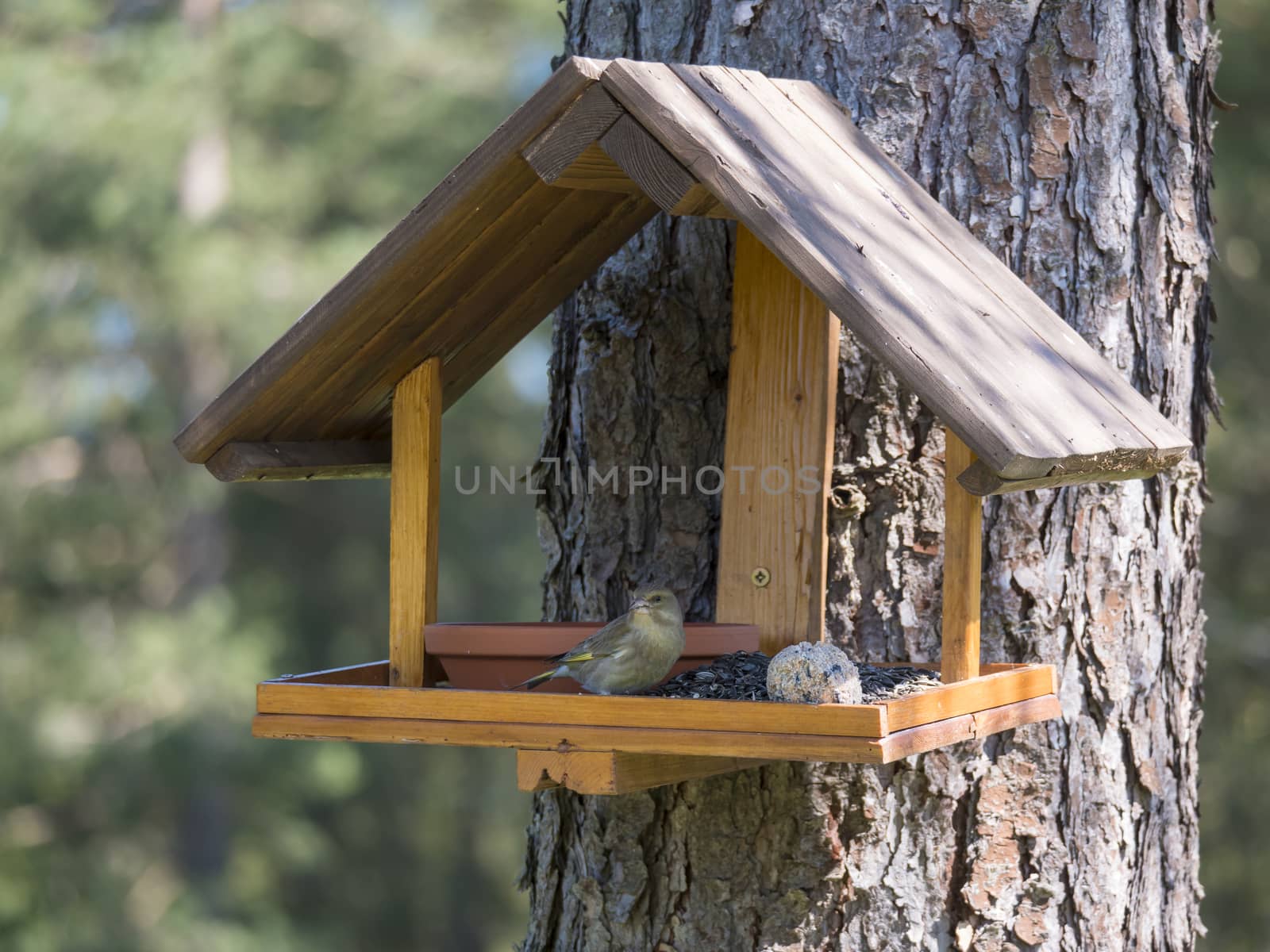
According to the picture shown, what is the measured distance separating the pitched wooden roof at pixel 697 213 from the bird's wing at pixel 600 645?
0.55 metres

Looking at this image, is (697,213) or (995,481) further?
(697,213)

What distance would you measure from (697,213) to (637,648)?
2.19 feet

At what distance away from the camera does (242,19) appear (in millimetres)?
9656

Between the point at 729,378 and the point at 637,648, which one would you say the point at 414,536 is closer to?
the point at 637,648

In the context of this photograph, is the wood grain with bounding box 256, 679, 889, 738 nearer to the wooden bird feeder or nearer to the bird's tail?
the wooden bird feeder

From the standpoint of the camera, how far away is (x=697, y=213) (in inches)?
83.3

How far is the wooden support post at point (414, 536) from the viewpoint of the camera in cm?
231

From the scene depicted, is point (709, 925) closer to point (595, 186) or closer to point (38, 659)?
point (595, 186)

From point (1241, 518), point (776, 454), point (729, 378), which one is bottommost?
point (776, 454)

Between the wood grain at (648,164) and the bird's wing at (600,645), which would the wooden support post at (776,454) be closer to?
the bird's wing at (600,645)

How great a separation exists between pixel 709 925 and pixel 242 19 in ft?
28.5

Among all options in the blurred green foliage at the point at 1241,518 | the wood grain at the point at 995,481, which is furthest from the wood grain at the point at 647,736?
the blurred green foliage at the point at 1241,518

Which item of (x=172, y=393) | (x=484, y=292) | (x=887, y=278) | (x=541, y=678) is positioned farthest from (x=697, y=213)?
(x=172, y=393)

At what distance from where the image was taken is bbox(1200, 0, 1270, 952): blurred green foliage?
686 centimetres
